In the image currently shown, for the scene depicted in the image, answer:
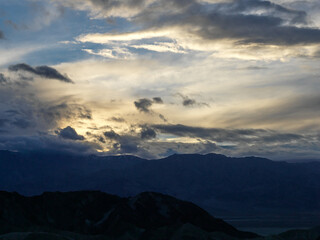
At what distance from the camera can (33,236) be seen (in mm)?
196125

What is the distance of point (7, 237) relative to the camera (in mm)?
191250

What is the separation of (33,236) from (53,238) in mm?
10760

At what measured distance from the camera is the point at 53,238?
192m

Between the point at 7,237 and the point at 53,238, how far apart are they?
19.9 meters

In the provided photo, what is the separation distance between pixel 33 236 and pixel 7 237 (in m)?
11.1
